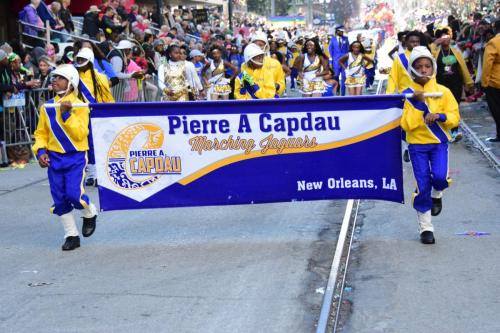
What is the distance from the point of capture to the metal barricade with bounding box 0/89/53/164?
1505 centimetres

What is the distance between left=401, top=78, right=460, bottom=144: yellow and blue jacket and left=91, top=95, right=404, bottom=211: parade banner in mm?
264

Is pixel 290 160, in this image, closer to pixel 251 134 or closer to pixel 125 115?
pixel 251 134

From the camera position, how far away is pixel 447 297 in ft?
21.6

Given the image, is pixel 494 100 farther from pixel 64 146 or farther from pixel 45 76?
pixel 64 146

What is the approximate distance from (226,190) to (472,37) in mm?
16763

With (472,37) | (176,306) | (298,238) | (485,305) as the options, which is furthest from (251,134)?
(472,37)

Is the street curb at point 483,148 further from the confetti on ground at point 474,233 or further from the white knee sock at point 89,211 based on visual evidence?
the white knee sock at point 89,211

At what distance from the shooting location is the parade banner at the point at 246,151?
8523 mm

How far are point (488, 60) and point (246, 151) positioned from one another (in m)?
7.19

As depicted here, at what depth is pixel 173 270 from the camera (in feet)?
25.1

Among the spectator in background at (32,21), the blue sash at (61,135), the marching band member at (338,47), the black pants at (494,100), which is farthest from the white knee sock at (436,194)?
the marching band member at (338,47)

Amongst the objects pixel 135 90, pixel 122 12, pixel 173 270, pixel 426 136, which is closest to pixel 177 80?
pixel 135 90

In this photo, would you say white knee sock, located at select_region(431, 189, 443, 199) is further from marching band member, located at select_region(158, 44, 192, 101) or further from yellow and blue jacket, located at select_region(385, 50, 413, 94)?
marching band member, located at select_region(158, 44, 192, 101)

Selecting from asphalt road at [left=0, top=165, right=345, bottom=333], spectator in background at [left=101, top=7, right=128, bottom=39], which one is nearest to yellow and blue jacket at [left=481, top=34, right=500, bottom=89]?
asphalt road at [left=0, top=165, right=345, bottom=333]
